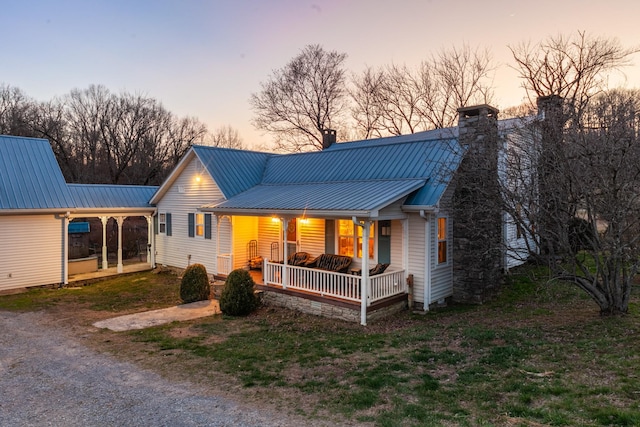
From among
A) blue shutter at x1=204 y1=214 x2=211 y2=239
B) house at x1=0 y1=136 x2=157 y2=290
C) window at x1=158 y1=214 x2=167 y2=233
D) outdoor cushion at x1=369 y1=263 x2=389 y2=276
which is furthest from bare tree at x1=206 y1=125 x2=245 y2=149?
outdoor cushion at x1=369 y1=263 x2=389 y2=276

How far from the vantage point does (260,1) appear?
688 inches

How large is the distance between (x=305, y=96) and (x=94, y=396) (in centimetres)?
3340

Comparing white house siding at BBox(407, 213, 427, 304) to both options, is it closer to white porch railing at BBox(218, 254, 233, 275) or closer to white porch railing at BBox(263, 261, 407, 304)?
white porch railing at BBox(263, 261, 407, 304)

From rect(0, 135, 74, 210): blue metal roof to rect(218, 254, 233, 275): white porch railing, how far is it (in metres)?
6.45

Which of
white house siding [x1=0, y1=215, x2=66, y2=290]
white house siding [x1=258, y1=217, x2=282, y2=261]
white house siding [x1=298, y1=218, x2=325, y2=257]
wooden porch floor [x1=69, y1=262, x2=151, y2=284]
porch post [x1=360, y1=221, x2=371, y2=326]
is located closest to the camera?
porch post [x1=360, y1=221, x2=371, y2=326]

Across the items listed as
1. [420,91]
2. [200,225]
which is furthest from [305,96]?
[200,225]

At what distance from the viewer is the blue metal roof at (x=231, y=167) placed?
16.1m

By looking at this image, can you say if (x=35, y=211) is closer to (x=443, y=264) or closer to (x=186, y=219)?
(x=186, y=219)

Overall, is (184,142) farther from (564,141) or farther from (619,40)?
(564,141)

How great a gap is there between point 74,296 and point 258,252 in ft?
21.9

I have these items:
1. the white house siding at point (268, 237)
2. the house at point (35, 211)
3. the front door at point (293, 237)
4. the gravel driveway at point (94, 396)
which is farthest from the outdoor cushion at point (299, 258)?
the house at point (35, 211)

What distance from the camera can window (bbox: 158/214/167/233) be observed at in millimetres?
18797

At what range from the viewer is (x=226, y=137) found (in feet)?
168

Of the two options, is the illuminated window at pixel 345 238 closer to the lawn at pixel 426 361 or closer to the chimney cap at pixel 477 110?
the lawn at pixel 426 361
